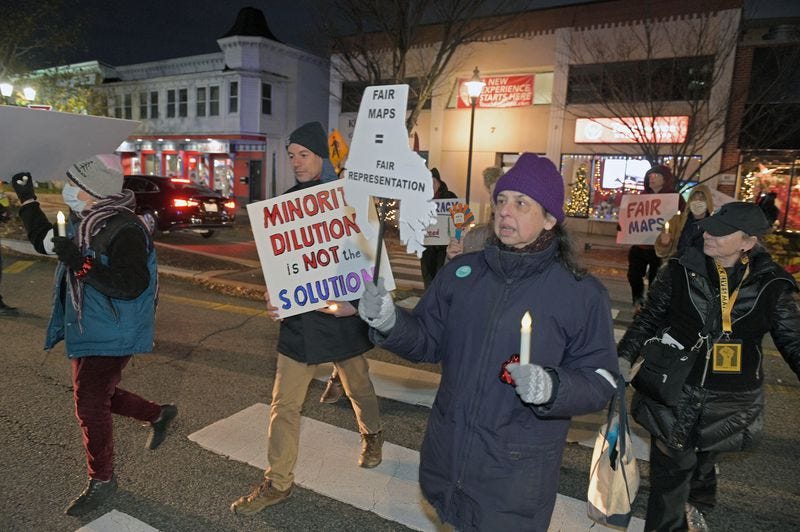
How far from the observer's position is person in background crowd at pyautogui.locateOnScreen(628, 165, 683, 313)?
729cm

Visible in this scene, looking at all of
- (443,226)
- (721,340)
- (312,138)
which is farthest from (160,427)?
(443,226)

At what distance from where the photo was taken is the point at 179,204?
49.1ft

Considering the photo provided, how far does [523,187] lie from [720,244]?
4.64 ft

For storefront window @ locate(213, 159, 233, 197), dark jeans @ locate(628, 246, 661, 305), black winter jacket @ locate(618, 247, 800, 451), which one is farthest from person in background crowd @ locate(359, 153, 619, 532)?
storefront window @ locate(213, 159, 233, 197)

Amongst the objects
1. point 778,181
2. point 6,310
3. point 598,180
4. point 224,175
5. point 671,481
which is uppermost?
point 778,181

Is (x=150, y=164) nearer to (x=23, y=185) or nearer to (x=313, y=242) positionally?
(x=23, y=185)

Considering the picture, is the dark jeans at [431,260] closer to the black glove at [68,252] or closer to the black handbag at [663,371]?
the black handbag at [663,371]

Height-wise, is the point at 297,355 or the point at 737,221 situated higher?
the point at 737,221

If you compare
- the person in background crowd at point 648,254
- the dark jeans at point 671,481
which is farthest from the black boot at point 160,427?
the person in background crowd at point 648,254

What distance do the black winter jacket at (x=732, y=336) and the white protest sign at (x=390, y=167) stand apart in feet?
5.29

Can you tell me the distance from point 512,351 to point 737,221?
1597 millimetres

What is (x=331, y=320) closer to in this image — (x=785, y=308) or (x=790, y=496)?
(x=785, y=308)

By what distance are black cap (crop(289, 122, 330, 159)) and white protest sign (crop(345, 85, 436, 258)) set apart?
85cm

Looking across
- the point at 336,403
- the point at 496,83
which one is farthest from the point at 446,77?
the point at 336,403
